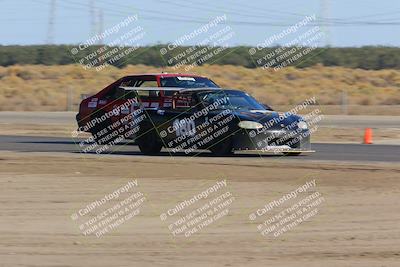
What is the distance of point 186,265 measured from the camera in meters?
9.64

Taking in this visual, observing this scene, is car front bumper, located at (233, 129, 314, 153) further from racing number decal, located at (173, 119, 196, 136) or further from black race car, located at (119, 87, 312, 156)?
racing number decal, located at (173, 119, 196, 136)

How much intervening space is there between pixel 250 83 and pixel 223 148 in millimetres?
48044

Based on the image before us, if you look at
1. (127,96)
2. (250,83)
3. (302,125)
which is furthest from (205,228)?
(250,83)

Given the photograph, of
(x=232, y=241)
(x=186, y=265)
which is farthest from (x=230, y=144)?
(x=186, y=265)

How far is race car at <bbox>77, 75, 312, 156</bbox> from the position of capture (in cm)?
2036

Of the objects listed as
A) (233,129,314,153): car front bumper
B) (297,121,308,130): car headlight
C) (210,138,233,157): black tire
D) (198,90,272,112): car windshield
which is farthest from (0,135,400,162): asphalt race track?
(198,90,272,112): car windshield

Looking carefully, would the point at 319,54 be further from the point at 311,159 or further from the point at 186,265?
the point at 186,265

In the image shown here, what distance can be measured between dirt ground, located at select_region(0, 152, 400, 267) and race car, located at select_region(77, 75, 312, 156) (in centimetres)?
82

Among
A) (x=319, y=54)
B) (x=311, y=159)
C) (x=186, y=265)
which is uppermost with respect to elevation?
(x=186, y=265)

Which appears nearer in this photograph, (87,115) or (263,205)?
(263,205)

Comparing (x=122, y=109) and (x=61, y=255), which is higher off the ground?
(x=61, y=255)

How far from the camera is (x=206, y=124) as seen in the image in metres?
20.6

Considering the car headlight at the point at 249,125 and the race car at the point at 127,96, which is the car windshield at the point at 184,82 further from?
the car headlight at the point at 249,125

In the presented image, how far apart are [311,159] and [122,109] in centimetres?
450
